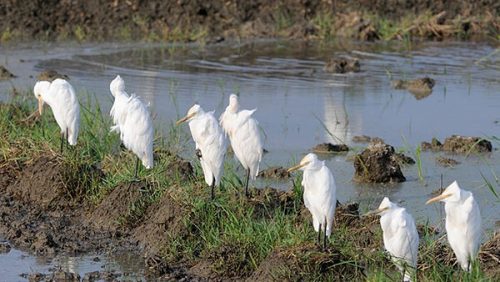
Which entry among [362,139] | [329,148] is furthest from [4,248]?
[362,139]

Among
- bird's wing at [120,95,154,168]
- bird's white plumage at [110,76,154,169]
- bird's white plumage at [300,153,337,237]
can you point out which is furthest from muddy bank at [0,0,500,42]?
bird's white plumage at [300,153,337,237]

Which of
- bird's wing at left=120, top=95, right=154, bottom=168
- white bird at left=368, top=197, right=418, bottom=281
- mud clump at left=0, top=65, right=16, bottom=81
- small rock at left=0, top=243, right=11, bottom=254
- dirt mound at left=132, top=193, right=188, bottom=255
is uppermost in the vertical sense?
bird's wing at left=120, top=95, right=154, bottom=168

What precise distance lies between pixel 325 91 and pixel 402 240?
28.0 feet

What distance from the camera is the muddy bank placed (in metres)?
20.8

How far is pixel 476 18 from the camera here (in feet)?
69.5

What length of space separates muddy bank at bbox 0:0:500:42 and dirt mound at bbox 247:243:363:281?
529 inches

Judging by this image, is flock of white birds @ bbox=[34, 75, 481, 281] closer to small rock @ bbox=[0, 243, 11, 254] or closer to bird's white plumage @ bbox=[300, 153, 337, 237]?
bird's white plumage @ bbox=[300, 153, 337, 237]

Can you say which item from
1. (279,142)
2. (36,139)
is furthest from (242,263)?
(279,142)

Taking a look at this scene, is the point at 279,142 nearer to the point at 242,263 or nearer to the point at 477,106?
the point at 477,106

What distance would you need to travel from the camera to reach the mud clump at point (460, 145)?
37.3 feet

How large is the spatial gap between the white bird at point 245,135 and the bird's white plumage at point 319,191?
4.20ft

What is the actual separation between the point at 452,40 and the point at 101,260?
517 inches

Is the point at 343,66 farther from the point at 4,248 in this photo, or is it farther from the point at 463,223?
the point at 463,223

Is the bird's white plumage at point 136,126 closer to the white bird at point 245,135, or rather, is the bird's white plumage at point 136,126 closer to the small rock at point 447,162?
the white bird at point 245,135
